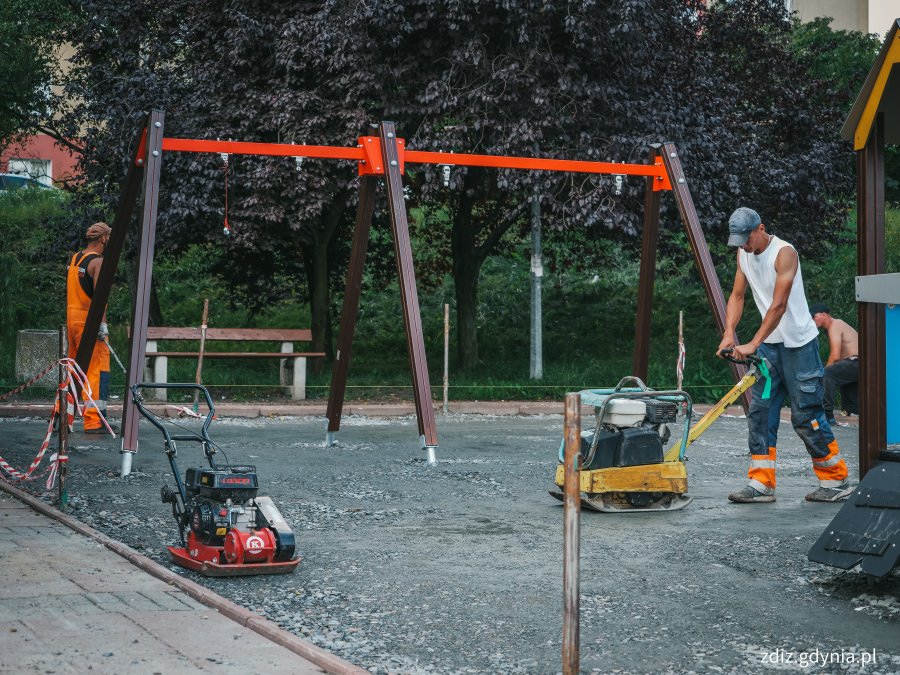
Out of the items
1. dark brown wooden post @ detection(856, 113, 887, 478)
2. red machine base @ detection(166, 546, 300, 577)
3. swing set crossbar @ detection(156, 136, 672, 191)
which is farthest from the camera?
Result: swing set crossbar @ detection(156, 136, 672, 191)

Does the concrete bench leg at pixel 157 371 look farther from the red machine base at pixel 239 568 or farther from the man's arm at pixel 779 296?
the red machine base at pixel 239 568

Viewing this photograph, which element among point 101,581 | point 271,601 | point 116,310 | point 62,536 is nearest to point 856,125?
point 271,601

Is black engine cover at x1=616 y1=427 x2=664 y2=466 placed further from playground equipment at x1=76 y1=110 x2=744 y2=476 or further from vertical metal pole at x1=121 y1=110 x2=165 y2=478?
vertical metal pole at x1=121 y1=110 x2=165 y2=478

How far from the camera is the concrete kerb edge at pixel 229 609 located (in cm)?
421

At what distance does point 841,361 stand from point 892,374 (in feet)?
21.4

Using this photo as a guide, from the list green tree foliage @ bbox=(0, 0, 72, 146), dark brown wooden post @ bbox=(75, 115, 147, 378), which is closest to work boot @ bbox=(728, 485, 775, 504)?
dark brown wooden post @ bbox=(75, 115, 147, 378)

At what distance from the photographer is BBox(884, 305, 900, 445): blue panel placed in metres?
6.11

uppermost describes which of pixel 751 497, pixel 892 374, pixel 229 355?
pixel 229 355

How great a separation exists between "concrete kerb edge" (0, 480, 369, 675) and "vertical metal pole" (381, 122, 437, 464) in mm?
3034

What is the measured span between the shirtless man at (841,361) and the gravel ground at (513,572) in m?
1.84

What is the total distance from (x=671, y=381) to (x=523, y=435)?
628 cm

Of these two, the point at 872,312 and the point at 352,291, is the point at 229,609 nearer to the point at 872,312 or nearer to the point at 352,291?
the point at 872,312

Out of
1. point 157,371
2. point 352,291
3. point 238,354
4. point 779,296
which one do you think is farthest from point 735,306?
point 157,371

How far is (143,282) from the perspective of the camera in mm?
9258
